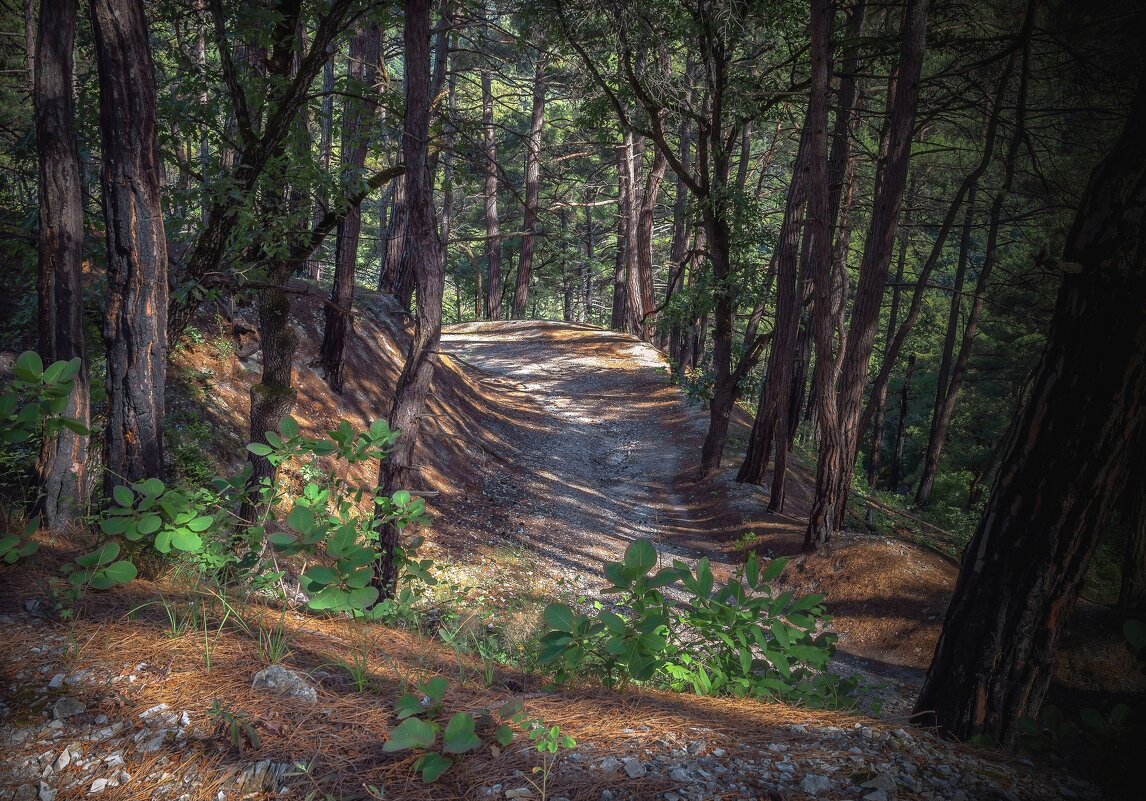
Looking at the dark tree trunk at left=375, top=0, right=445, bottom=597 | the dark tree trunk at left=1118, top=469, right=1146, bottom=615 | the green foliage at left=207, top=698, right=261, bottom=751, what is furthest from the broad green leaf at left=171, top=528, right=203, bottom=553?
the dark tree trunk at left=1118, top=469, right=1146, bottom=615

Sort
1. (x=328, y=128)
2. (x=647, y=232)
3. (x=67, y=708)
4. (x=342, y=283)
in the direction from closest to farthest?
1. (x=67, y=708)
2. (x=342, y=283)
3. (x=328, y=128)
4. (x=647, y=232)

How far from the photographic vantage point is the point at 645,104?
34.6 feet

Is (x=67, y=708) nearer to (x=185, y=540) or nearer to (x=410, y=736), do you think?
(x=185, y=540)

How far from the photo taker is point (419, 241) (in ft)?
20.5

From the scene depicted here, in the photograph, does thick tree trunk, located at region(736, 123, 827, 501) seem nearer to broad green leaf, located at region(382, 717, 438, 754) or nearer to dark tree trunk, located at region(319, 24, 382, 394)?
dark tree trunk, located at region(319, 24, 382, 394)

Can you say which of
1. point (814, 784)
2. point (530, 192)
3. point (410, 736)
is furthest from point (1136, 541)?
point (530, 192)

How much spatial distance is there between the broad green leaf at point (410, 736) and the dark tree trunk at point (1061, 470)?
8.35 ft

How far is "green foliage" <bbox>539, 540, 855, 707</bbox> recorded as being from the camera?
2467 millimetres

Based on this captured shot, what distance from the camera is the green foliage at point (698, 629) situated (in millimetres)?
2467

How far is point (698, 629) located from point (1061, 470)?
185 centimetres

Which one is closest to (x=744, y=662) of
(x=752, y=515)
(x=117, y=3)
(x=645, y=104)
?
(x=117, y=3)

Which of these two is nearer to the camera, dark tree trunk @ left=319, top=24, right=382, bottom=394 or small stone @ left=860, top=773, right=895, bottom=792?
small stone @ left=860, top=773, right=895, bottom=792

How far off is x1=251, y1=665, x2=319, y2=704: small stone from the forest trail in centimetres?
666

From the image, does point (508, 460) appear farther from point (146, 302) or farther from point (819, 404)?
point (146, 302)
